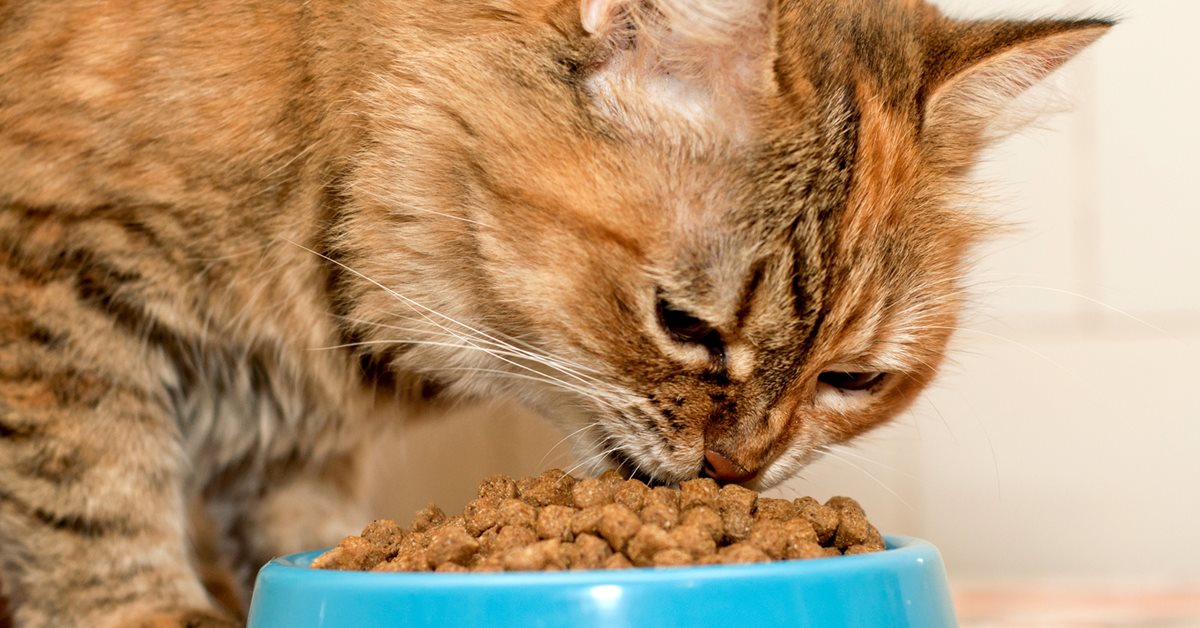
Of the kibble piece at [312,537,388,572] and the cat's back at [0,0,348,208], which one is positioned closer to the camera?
the kibble piece at [312,537,388,572]

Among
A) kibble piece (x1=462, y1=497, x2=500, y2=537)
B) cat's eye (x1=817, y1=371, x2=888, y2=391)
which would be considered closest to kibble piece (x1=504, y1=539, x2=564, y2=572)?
kibble piece (x1=462, y1=497, x2=500, y2=537)

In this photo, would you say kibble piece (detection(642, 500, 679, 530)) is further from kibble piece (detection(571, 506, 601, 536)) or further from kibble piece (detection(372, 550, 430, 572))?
kibble piece (detection(372, 550, 430, 572))

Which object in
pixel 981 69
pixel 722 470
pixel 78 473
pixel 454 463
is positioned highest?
pixel 981 69

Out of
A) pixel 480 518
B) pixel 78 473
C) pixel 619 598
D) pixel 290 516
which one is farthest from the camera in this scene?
pixel 290 516

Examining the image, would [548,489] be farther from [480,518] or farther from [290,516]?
[290,516]

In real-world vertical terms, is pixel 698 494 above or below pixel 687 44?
below

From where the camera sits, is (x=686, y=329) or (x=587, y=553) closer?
(x=587, y=553)

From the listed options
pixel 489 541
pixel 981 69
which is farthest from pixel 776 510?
pixel 981 69
